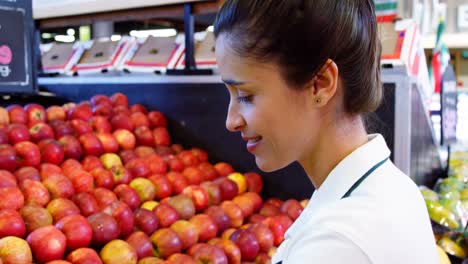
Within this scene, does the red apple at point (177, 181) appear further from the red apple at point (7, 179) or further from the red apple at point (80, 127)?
the red apple at point (7, 179)

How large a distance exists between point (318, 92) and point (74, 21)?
279 centimetres

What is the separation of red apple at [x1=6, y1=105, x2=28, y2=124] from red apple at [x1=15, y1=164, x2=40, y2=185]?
47cm

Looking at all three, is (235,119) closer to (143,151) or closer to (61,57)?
(143,151)

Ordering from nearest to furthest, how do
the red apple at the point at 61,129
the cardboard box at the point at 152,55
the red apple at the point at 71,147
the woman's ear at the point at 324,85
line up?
the woman's ear at the point at 324,85
the red apple at the point at 71,147
the red apple at the point at 61,129
the cardboard box at the point at 152,55

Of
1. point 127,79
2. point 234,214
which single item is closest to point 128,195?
point 234,214

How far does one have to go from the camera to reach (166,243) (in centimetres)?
188

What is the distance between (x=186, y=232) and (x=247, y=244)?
24 centimetres

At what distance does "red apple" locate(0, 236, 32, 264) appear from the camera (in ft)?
4.95

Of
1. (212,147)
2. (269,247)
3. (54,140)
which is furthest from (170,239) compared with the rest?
(212,147)

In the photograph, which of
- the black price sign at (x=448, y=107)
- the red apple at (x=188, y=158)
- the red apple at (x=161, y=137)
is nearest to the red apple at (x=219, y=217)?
the red apple at (x=188, y=158)

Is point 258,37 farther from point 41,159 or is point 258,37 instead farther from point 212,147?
point 212,147

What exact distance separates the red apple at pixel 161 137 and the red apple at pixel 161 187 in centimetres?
50

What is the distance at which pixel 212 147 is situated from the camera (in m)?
2.82

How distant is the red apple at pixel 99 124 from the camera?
2600mm
